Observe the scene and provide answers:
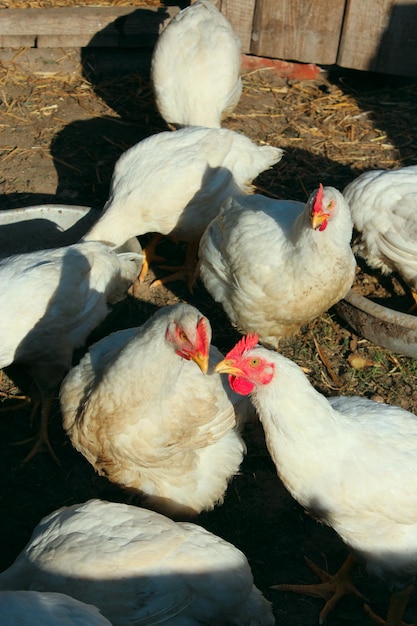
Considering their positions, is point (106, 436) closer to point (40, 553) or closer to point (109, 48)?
point (40, 553)

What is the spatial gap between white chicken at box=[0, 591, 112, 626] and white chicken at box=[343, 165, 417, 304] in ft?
11.1

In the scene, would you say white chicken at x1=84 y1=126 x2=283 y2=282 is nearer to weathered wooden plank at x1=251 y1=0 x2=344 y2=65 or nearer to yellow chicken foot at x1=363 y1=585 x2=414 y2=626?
weathered wooden plank at x1=251 y1=0 x2=344 y2=65

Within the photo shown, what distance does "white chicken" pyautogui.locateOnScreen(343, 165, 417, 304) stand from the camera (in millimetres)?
5047

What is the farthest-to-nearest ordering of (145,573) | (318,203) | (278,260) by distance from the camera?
(278,260), (318,203), (145,573)

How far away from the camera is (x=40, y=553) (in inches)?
127

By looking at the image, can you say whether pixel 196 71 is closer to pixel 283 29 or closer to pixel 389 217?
pixel 283 29

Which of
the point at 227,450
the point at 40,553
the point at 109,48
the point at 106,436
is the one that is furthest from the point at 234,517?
the point at 109,48

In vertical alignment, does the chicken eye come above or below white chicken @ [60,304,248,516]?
above

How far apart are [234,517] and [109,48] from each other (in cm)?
575

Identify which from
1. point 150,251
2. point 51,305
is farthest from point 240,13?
point 51,305

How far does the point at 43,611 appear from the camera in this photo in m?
2.53

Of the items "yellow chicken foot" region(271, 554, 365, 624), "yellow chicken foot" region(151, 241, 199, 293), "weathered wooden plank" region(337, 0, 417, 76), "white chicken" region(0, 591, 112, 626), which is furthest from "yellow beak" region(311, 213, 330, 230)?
"weathered wooden plank" region(337, 0, 417, 76)

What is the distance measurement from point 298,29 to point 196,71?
2012 millimetres

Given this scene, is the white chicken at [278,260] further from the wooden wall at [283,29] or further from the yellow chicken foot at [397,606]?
the wooden wall at [283,29]
